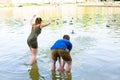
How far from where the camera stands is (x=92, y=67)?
48.1 feet

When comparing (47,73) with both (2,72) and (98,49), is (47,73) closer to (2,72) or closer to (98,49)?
(2,72)

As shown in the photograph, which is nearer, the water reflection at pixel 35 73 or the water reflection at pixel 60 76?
the water reflection at pixel 60 76

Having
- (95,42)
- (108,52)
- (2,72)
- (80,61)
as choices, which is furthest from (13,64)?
(95,42)

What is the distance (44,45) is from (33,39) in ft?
22.4

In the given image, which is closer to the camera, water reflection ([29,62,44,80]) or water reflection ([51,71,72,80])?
water reflection ([51,71,72,80])

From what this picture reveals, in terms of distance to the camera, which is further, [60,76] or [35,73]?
[35,73]

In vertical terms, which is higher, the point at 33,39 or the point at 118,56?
the point at 33,39

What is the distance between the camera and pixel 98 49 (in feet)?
63.5

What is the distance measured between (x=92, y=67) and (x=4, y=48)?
312 inches

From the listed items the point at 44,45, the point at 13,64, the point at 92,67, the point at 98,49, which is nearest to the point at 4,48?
the point at 44,45

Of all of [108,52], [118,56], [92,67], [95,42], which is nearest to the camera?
[92,67]

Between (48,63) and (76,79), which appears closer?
(76,79)

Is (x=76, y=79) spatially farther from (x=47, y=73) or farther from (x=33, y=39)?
(x=33, y=39)

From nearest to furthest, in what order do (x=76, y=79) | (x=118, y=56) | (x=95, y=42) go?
(x=76, y=79) → (x=118, y=56) → (x=95, y=42)
